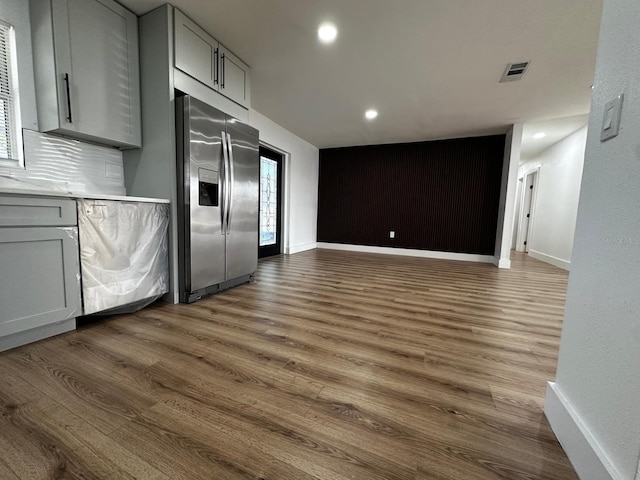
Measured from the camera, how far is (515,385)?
132 cm

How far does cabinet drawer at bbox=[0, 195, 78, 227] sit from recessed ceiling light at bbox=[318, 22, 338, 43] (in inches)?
95.0

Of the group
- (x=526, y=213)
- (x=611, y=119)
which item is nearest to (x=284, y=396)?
(x=611, y=119)

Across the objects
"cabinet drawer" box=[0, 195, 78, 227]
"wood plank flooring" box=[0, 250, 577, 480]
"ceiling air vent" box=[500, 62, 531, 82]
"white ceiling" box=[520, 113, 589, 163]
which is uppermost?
"white ceiling" box=[520, 113, 589, 163]

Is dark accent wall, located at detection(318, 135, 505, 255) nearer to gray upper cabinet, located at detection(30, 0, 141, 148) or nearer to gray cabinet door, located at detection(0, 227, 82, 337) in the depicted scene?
gray upper cabinet, located at detection(30, 0, 141, 148)

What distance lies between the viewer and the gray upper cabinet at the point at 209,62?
220 cm

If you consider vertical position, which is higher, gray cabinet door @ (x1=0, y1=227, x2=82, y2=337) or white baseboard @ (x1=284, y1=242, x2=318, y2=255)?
gray cabinet door @ (x1=0, y1=227, x2=82, y2=337)

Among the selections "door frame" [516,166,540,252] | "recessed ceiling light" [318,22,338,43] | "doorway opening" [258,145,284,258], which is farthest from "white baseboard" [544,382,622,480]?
"door frame" [516,166,540,252]

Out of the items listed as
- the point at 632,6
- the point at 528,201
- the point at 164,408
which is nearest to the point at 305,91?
the point at 632,6

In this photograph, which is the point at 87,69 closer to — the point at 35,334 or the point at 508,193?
the point at 35,334

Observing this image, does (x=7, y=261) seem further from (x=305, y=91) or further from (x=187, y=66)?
(x=305, y=91)

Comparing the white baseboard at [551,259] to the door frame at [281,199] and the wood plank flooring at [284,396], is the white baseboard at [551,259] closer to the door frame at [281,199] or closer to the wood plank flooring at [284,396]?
the wood plank flooring at [284,396]

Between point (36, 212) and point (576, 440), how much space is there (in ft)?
9.20

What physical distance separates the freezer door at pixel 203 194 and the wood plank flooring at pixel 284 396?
442 millimetres

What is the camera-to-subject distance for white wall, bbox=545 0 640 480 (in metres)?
0.69
